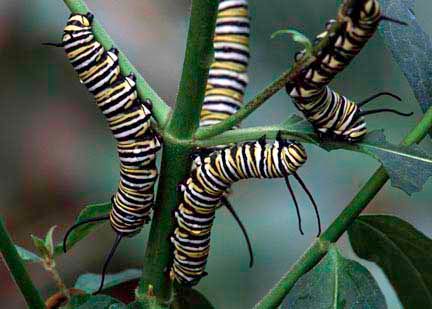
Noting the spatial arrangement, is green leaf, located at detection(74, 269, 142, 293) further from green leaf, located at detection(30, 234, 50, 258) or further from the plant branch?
the plant branch

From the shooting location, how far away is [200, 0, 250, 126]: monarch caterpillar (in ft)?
4.39

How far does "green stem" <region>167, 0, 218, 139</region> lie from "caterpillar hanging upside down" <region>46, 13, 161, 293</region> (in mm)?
49

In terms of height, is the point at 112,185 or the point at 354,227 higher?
the point at 354,227

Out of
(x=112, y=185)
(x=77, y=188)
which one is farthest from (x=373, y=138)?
(x=77, y=188)

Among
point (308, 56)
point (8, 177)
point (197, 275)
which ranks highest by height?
point (308, 56)

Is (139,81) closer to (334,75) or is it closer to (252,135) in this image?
(252,135)

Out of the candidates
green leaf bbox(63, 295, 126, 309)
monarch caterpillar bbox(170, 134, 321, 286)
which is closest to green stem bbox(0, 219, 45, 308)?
green leaf bbox(63, 295, 126, 309)

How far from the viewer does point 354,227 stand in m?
1.25

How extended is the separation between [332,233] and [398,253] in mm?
190

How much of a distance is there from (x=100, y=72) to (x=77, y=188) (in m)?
2.08

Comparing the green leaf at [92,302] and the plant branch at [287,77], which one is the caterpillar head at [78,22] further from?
the green leaf at [92,302]

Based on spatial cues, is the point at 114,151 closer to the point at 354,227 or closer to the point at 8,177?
the point at 8,177

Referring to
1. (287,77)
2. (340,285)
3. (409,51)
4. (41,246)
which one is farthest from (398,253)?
(41,246)

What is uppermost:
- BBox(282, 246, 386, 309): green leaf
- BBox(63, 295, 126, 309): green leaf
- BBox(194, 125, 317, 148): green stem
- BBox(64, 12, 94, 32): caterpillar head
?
BBox(64, 12, 94, 32): caterpillar head
